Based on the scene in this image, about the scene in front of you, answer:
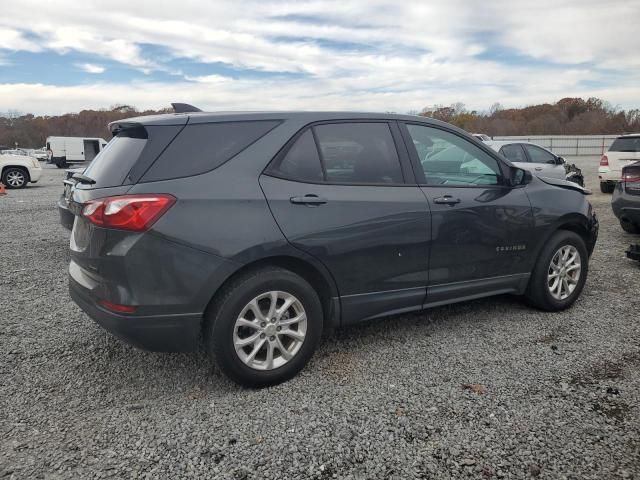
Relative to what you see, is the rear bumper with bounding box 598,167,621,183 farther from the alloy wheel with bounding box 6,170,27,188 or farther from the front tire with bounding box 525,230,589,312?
the alloy wheel with bounding box 6,170,27,188

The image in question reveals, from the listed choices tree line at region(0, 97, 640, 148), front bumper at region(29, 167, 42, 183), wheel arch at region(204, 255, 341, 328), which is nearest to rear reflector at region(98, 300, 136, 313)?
wheel arch at region(204, 255, 341, 328)

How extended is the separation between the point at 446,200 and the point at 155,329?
224 centimetres

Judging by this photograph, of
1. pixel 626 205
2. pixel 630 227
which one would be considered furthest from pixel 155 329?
pixel 630 227

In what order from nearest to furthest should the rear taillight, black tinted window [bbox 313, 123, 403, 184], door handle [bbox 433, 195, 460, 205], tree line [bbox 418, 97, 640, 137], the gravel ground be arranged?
the gravel ground → the rear taillight → black tinted window [bbox 313, 123, 403, 184] → door handle [bbox 433, 195, 460, 205] → tree line [bbox 418, 97, 640, 137]

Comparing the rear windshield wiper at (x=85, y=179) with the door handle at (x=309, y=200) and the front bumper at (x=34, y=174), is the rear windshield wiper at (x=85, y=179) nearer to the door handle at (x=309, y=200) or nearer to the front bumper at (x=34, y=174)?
the door handle at (x=309, y=200)

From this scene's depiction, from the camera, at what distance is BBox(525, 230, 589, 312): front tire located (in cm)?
446

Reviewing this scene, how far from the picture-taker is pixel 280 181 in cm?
320

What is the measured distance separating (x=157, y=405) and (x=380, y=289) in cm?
163

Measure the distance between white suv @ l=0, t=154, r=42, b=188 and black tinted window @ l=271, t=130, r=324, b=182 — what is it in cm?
1795

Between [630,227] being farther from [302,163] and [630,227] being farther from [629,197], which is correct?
[302,163]

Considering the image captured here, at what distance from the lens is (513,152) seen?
41.3ft

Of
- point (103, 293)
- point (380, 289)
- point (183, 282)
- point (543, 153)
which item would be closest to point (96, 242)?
point (103, 293)

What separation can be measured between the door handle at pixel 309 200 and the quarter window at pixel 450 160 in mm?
964

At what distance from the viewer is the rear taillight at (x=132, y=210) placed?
9.18 ft
